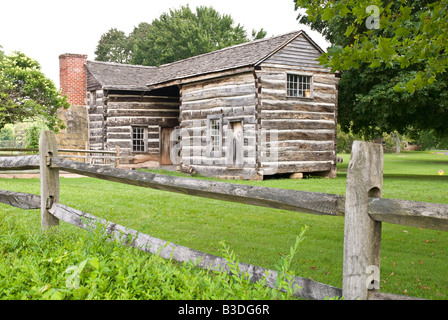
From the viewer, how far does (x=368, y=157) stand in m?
2.70

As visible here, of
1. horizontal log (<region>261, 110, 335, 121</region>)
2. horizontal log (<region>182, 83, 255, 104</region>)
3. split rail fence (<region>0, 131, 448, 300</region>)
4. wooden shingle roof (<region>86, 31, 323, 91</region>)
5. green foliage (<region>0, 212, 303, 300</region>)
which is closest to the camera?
split rail fence (<region>0, 131, 448, 300</region>)

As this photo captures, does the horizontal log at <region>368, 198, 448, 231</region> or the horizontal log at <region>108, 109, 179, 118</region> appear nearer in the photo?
the horizontal log at <region>368, 198, 448, 231</region>

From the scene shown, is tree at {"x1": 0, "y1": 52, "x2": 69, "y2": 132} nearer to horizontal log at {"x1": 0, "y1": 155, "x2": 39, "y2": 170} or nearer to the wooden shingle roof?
the wooden shingle roof

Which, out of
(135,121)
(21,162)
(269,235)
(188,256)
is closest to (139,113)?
(135,121)

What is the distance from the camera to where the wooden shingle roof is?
63.0 feet

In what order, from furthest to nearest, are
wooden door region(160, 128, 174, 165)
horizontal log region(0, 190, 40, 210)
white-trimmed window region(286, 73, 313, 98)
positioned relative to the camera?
wooden door region(160, 128, 174, 165)
white-trimmed window region(286, 73, 313, 98)
horizontal log region(0, 190, 40, 210)

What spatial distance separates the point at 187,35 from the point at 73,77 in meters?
20.3

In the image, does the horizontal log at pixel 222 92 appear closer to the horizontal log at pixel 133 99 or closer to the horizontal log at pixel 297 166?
the horizontal log at pixel 297 166

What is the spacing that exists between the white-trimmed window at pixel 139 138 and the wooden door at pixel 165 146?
976mm

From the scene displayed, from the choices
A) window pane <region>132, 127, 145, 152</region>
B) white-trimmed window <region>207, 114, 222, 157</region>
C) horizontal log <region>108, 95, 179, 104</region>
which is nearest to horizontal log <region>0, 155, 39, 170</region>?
white-trimmed window <region>207, 114, 222, 157</region>

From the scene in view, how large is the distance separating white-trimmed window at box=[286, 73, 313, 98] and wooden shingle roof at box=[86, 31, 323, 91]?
148 cm

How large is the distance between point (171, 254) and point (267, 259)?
2.99 metres

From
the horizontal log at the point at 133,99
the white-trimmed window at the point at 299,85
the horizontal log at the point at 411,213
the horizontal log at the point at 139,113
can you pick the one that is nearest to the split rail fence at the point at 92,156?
the horizontal log at the point at 139,113
